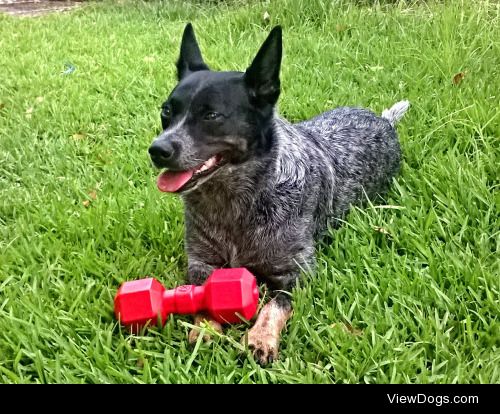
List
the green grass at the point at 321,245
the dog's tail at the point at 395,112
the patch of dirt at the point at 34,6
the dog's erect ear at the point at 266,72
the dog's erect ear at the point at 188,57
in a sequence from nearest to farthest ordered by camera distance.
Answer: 1. the green grass at the point at 321,245
2. the dog's erect ear at the point at 266,72
3. the dog's erect ear at the point at 188,57
4. the dog's tail at the point at 395,112
5. the patch of dirt at the point at 34,6

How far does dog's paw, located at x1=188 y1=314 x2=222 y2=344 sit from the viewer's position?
94.1 inches

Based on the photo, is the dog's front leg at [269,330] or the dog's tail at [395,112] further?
the dog's tail at [395,112]

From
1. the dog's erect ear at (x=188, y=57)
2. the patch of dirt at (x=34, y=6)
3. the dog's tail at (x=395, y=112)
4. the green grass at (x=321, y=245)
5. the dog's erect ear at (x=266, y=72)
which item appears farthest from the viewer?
the patch of dirt at (x=34, y=6)

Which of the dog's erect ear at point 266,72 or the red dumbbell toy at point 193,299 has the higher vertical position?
the dog's erect ear at point 266,72

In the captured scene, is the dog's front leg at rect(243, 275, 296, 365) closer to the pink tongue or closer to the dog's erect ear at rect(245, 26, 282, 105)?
the pink tongue

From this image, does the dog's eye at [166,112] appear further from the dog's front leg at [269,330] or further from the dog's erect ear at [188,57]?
the dog's front leg at [269,330]

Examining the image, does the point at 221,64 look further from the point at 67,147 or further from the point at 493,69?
the point at 493,69

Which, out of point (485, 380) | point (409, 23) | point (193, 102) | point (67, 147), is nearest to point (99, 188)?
point (67, 147)

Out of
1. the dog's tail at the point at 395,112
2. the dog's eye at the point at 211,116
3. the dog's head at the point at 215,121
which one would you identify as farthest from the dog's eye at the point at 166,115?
the dog's tail at the point at 395,112

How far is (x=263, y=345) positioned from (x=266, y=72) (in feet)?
3.86

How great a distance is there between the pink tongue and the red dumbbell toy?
1.28 feet

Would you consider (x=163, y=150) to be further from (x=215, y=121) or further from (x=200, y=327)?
(x=200, y=327)

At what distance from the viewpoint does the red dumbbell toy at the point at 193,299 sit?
2396mm

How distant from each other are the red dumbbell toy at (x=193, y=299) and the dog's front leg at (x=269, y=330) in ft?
0.25
